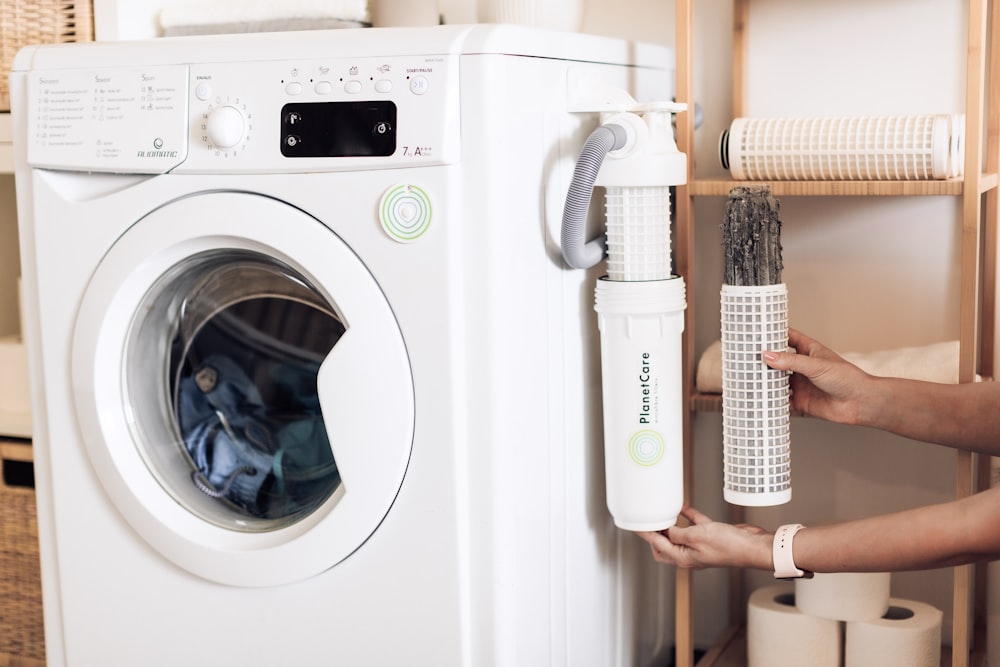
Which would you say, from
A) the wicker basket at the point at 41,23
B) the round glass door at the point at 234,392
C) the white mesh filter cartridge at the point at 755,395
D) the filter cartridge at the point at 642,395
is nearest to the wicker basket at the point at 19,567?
the round glass door at the point at 234,392

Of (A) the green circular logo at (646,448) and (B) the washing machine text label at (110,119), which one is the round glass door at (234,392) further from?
(A) the green circular logo at (646,448)

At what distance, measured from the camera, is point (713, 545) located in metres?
1.42

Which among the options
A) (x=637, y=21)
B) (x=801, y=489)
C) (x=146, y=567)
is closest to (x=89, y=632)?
(x=146, y=567)

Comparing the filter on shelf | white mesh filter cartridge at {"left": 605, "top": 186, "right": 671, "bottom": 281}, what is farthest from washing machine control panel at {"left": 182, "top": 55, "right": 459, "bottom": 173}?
the filter on shelf

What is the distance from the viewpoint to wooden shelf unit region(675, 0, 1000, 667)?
1.41m

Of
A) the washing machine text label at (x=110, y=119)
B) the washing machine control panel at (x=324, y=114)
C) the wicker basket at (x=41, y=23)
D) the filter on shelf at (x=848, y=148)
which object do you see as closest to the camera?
the washing machine control panel at (x=324, y=114)

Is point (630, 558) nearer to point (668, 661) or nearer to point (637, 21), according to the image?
point (668, 661)

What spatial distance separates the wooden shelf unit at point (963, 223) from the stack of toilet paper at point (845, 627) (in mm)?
58

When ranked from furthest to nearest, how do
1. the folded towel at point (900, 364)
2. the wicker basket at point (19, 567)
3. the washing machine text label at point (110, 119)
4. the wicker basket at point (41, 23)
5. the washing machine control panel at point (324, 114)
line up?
1. the wicker basket at point (19, 567)
2. the wicker basket at point (41, 23)
3. the folded towel at point (900, 364)
4. the washing machine text label at point (110, 119)
5. the washing machine control panel at point (324, 114)

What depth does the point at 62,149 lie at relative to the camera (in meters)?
1.38

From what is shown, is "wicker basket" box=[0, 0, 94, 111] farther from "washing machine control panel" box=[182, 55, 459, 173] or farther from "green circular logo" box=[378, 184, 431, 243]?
"green circular logo" box=[378, 184, 431, 243]

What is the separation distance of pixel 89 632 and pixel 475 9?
106 centimetres

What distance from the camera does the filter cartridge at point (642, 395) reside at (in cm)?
140

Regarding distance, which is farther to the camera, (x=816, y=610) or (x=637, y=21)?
(x=637, y=21)
